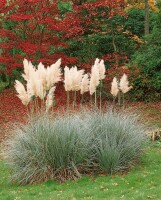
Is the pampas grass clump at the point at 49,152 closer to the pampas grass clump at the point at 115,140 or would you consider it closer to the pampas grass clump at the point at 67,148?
the pampas grass clump at the point at 67,148

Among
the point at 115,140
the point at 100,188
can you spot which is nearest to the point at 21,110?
the point at 115,140

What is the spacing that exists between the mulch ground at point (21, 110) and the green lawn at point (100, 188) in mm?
6206

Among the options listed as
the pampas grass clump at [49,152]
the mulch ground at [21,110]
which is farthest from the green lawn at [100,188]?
the mulch ground at [21,110]

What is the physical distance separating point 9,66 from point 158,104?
18.9 feet

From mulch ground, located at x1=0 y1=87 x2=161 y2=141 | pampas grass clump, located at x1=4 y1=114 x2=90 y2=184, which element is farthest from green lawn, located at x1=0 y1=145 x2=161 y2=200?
mulch ground, located at x1=0 y1=87 x2=161 y2=141

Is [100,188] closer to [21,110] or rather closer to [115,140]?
[115,140]

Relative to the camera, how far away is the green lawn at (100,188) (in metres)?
6.99

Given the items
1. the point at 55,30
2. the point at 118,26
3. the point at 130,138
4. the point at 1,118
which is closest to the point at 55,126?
the point at 130,138

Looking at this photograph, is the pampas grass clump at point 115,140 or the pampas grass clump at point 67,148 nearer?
the pampas grass clump at point 67,148

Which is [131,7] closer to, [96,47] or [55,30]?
[96,47]

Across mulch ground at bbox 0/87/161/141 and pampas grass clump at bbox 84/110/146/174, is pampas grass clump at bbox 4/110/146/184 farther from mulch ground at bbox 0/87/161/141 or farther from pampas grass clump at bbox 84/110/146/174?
mulch ground at bbox 0/87/161/141

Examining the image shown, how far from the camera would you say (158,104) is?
17172 mm

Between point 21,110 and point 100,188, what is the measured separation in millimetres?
10803

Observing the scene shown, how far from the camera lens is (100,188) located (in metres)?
7.46
